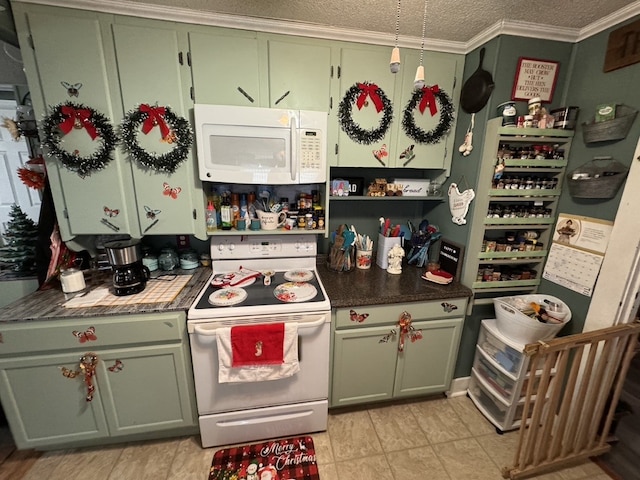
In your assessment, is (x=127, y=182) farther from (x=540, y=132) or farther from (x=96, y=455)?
(x=540, y=132)

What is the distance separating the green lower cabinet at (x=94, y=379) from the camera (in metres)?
1.35

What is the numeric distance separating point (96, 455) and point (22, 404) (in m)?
0.51

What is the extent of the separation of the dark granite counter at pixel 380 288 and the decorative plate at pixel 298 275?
0.10m

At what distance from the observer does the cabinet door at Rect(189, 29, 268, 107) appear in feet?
4.89

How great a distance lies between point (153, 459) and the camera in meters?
1.54

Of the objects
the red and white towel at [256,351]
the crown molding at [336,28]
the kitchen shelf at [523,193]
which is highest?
the crown molding at [336,28]

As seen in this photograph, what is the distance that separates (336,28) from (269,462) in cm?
262

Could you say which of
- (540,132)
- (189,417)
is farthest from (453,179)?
(189,417)

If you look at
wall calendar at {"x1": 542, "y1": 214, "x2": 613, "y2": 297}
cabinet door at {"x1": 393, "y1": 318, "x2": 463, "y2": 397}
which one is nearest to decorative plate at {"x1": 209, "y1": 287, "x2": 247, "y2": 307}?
cabinet door at {"x1": 393, "y1": 318, "x2": 463, "y2": 397}

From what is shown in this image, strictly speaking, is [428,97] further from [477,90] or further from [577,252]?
[577,252]

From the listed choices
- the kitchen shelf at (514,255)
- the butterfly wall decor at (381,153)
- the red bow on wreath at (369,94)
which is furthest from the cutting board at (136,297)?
the kitchen shelf at (514,255)

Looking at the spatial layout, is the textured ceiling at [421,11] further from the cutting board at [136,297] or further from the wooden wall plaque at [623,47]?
the cutting board at [136,297]

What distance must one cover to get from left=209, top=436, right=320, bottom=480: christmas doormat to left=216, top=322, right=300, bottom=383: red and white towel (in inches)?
20.4

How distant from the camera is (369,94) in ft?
5.55
